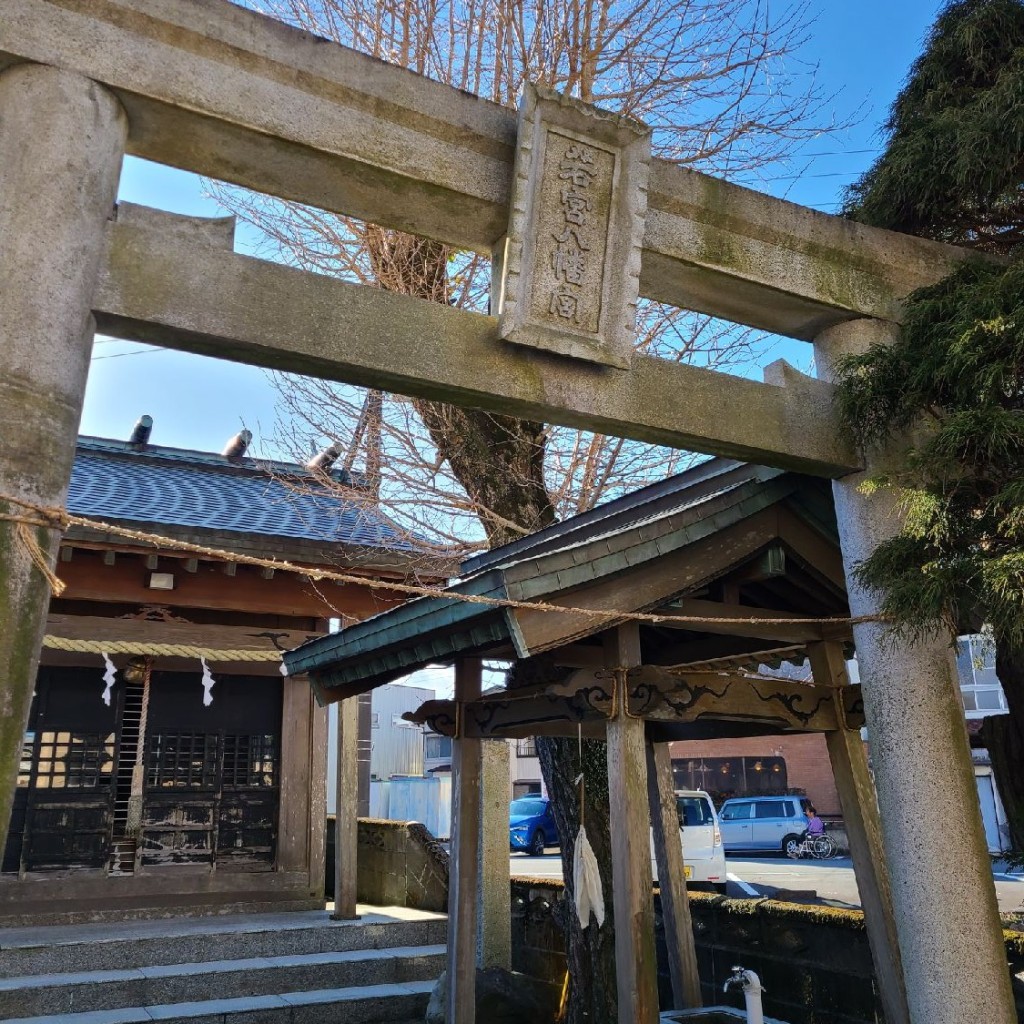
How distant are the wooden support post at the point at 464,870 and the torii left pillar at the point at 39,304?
13.4 feet

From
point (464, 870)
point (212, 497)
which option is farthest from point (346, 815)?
point (212, 497)

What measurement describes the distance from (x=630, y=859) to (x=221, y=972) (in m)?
5.09

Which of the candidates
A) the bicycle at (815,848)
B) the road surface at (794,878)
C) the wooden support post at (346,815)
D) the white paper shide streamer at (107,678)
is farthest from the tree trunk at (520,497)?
the bicycle at (815,848)

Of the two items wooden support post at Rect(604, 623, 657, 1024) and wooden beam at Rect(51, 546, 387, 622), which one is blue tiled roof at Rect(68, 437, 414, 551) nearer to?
wooden beam at Rect(51, 546, 387, 622)

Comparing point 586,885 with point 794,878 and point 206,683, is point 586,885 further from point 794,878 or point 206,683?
point 794,878

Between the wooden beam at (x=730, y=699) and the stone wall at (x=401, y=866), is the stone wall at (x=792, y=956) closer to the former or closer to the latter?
the wooden beam at (x=730, y=699)

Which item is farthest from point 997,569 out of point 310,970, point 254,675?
point 254,675

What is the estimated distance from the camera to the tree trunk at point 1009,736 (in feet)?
18.1

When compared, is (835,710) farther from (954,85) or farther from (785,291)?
(954,85)


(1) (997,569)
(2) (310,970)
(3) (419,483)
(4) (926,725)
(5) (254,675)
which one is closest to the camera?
(1) (997,569)

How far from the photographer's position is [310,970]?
8.83 metres

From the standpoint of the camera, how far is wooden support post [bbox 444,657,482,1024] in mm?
6527

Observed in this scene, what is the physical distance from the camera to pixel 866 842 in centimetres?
623

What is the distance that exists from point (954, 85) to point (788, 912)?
627 centimetres
